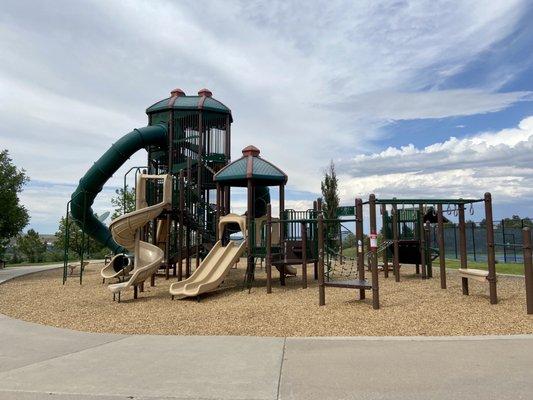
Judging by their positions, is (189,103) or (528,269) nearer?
(528,269)

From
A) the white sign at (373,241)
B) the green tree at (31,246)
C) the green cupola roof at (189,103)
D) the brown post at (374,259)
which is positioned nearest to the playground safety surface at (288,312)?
the brown post at (374,259)

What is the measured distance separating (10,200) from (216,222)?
12032 mm

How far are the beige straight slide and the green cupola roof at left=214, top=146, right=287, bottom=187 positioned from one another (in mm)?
2093

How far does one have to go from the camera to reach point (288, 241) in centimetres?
1368

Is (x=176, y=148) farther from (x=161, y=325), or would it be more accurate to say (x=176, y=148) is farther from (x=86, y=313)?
(x=161, y=325)

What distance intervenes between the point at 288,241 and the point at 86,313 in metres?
6.15

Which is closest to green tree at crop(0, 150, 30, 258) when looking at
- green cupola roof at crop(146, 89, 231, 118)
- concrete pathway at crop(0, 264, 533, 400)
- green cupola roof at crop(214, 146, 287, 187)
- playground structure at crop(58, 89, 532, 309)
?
playground structure at crop(58, 89, 532, 309)

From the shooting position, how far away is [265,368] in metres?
5.30

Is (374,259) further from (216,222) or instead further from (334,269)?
(216,222)

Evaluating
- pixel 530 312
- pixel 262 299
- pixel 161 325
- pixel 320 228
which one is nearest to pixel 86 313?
pixel 161 325

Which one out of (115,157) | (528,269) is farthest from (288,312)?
(115,157)

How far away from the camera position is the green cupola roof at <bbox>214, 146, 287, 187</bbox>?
45.7 feet

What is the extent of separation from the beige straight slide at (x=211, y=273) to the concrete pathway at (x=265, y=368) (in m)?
4.21

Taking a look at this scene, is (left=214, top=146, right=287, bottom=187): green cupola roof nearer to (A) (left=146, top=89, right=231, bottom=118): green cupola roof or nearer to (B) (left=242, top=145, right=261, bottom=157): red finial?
(B) (left=242, top=145, right=261, bottom=157): red finial
